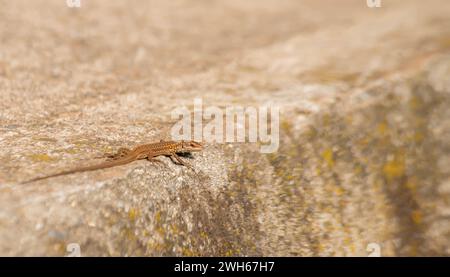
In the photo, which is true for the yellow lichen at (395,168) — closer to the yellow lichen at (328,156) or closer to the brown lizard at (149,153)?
the yellow lichen at (328,156)

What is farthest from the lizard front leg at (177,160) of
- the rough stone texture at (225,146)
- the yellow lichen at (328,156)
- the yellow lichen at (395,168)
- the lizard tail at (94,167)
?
the yellow lichen at (395,168)

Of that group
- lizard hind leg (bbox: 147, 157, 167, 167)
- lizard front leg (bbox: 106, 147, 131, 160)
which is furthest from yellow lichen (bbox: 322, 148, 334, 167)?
lizard front leg (bbox: 106, 147, 131, 160)

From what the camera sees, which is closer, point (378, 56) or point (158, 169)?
point (158, 169)

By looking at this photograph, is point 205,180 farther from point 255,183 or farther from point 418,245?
point 418,245

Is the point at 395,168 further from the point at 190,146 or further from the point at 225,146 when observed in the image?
the point at 190,146

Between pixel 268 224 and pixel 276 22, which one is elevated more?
pixel 276 22
